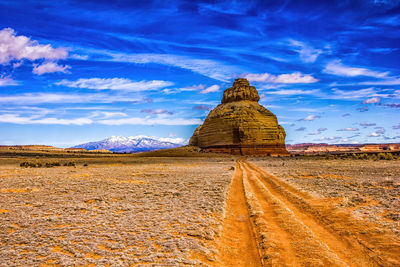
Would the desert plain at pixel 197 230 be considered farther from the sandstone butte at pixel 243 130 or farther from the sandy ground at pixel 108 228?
the sandstone butte at pixel 243 130

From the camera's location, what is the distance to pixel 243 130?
3177 inches

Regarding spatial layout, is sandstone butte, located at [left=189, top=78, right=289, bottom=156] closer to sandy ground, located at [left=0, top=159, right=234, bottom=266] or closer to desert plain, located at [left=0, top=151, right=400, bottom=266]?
desert plain, located at [left=0, top=151, right=400, bottom=266]

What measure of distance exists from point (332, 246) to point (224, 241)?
7.47 ft

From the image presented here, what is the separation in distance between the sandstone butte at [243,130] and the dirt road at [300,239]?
234 feet

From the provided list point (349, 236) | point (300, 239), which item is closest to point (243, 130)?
point (349, 236)

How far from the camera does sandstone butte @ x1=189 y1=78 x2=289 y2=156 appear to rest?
80.9 m

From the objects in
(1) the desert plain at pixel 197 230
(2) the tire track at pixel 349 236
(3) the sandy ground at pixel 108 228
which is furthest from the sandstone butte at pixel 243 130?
(2) the tire track at pixel 349 236

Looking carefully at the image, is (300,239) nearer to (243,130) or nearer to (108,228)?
(108,228)

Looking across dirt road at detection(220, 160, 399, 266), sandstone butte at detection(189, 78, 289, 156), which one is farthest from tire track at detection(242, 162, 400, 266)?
sandstone butte at detection(189, 78, 289, 156)

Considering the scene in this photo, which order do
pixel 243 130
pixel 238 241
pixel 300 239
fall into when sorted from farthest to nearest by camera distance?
pixel 243 130 → pixel 238 241 → pixel 300 239

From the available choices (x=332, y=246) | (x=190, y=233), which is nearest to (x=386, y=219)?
(x=332, y=246)

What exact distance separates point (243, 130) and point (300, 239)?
2982 inches

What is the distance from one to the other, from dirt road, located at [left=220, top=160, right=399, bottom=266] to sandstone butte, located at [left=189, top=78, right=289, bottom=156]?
71.4 meters

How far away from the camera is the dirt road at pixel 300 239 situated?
189 inches
